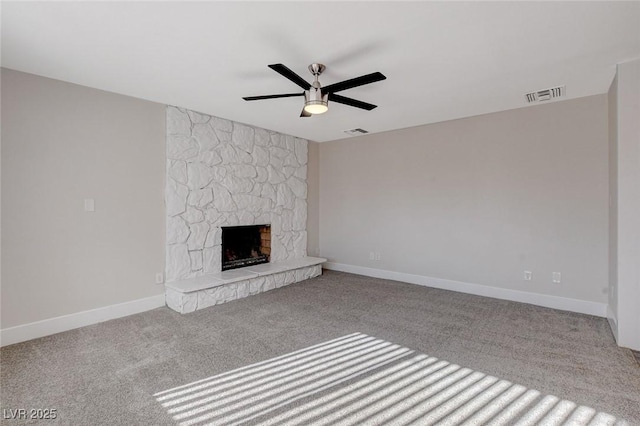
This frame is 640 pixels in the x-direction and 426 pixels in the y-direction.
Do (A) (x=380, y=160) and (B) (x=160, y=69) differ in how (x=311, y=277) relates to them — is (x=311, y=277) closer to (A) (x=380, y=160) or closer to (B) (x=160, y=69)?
(A) (x=380, y=160)

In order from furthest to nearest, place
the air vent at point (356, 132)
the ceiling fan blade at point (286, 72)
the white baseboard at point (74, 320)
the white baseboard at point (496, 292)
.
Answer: the air vent at point (356, 132), the white baseboard at point (496, 292), the white baseboard at point (74, 320), the ceiling fan blade at point (286, 72)

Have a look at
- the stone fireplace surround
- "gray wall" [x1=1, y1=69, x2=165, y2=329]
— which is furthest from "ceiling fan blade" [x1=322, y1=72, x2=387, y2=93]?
"gray wall" [x1=1, y1=69, x2=165, y2=329]

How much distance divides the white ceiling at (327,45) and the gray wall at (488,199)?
2.22ft

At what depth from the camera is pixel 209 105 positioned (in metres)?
3.85

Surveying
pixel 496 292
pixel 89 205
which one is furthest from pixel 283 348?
pixel 496 292

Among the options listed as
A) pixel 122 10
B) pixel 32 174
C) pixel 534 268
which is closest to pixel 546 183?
pixel 534 268

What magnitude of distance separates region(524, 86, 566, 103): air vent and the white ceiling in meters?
0.09

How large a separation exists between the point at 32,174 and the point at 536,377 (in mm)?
4663

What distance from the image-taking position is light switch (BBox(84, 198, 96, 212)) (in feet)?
10.7

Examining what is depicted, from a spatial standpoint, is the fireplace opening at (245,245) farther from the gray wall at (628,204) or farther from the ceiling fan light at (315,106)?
the gray wall at (628,204)

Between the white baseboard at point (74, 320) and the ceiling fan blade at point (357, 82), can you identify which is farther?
the white baseboard at point (74, 320)

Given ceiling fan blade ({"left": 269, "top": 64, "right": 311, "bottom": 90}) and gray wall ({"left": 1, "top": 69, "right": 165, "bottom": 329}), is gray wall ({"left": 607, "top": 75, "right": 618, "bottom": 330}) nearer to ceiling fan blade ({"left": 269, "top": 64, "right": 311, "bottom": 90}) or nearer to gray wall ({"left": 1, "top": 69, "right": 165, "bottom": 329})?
ceiling fan blade ({"left": 269, "top": 64, "right": 311, "bottom": 90})

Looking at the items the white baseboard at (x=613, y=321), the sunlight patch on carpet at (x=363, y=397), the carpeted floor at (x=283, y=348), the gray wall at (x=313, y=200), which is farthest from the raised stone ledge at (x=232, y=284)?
the white baseboard at (x=613, y=321)

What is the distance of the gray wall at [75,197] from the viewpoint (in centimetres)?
285
